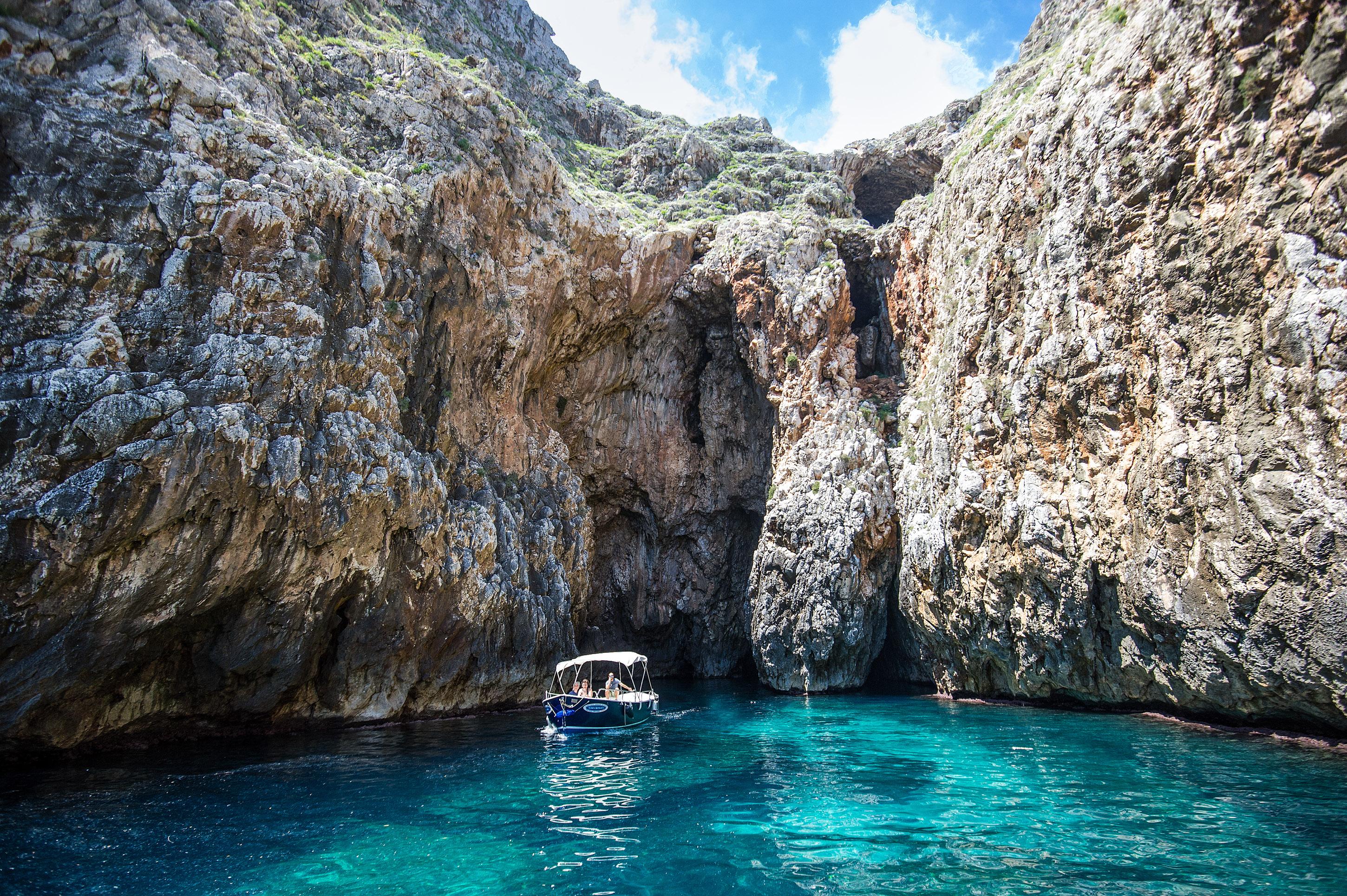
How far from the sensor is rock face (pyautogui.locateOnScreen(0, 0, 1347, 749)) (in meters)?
15.7

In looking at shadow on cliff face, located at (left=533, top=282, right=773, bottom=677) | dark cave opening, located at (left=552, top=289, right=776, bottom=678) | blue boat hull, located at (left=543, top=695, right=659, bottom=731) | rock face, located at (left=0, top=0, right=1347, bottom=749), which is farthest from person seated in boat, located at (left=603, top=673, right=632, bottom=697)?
shadow on cliff face, located at (left=533, top=282, right=773, bottom=677)

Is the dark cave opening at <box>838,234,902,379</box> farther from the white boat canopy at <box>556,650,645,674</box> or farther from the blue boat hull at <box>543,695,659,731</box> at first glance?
the blue boat hull at <box>543,695,659,731</box>

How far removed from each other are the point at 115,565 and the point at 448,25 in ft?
118

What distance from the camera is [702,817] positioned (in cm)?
1262

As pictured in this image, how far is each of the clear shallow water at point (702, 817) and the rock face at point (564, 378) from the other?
3583 millimetres

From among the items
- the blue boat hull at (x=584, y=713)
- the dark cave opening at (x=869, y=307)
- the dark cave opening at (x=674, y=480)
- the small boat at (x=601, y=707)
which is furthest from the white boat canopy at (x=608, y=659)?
the dark cave opening at (x=869, y=307)

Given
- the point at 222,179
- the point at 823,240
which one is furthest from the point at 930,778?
the point at 823,240

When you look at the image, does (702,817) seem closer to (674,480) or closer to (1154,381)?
(1154,381)

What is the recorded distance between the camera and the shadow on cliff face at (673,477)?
38.2 m

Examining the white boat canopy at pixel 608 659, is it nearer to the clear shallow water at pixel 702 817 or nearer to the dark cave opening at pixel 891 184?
the clear shallow water at pixel 702 817

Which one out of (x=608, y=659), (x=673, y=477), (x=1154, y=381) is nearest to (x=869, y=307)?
(x=673, y=477)

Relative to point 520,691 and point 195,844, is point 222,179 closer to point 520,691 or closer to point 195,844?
point 195,844

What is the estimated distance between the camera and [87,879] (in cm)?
→ 1011

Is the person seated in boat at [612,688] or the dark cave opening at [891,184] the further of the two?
the dark cave opening at [891,184]
